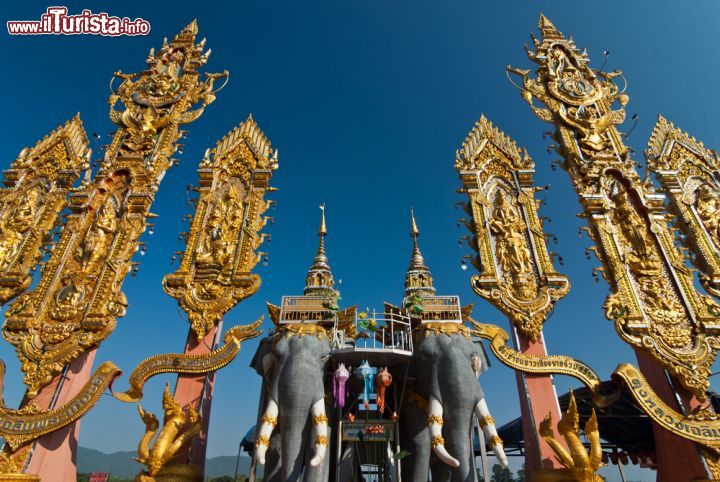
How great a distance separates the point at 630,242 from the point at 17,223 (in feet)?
59.2

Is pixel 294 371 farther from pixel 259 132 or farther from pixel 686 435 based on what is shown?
pixel 259 132

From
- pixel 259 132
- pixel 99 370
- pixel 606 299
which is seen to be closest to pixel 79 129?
pixel 259 132

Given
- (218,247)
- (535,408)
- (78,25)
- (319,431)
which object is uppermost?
(78,25)

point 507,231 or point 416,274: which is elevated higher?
point 416,274

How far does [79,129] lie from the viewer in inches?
611

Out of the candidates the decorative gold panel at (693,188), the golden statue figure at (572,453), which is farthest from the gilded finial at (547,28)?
the golden statue figure at (572,453)

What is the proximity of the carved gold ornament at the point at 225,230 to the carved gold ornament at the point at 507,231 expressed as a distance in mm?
6264

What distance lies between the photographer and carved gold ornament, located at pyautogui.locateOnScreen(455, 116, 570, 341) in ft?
36.3

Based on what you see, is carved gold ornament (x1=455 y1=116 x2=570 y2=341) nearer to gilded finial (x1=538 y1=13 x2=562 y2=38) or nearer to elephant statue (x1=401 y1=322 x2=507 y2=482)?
elephant statue (x1=401 y1=322 x2=507 y2=482)

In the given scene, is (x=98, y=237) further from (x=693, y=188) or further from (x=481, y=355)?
(x=693, y=188)

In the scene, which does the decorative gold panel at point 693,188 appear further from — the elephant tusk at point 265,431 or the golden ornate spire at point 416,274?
the elephant tusk at point 265,431

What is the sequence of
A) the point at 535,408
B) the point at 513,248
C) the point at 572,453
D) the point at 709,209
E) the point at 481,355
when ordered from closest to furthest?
the point at 572,453
the point at 481,355
the point at 535,408
the point at 513,248
the point at 709,209

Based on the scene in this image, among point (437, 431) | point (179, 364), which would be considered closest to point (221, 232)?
point (179, 364)

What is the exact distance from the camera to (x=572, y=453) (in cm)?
845
